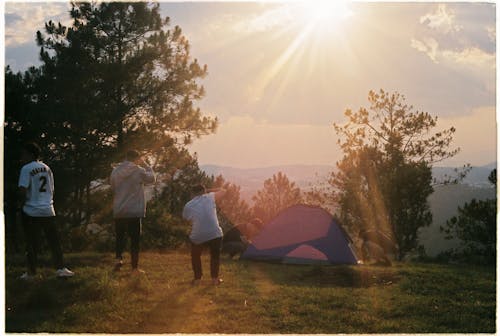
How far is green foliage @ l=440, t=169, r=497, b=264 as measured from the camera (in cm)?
1997

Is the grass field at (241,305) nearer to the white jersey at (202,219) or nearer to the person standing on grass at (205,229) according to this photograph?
the person standing on grass at (205,229)

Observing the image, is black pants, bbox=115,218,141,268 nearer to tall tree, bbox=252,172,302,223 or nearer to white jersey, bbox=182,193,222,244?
white jersey, bbox=182,193,222,244

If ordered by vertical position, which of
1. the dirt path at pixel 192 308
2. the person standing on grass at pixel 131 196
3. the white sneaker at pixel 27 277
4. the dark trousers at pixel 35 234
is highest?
the person standing on grass at pixel 131 196

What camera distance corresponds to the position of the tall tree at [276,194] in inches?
2313

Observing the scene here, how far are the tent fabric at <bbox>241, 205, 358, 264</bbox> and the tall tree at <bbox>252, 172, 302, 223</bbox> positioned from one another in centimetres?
4253

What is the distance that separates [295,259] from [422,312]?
667cm

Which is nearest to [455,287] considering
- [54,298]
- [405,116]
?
[54,298]

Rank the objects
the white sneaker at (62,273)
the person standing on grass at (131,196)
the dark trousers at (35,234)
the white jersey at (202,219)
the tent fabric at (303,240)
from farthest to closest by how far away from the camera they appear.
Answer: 1. the tent fabric at (303,240)
2. the person standing on grass at (131,196)
3. the white jersey at (202,219)
4. the white sneaker at (62,273)
5. the dark trousers at (35,234)

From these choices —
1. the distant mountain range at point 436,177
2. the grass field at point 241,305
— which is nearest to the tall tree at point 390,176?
the distant mountain range at point 436,177

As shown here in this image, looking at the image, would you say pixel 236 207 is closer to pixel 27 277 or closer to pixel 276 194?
pixel 276 194

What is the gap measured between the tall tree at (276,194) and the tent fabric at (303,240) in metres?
42.5

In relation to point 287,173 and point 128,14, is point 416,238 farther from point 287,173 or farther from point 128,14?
point 287,173

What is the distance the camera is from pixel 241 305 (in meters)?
8.24

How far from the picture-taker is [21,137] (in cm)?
1900
